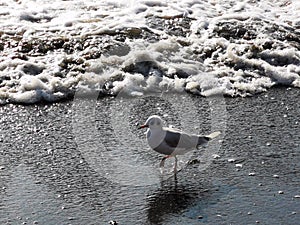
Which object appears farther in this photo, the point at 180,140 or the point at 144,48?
the point at 144,48

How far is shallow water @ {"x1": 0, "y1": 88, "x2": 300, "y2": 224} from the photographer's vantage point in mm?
5770

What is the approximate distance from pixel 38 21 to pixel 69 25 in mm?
780

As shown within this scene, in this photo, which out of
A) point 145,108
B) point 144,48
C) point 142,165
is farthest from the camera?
point 144,48

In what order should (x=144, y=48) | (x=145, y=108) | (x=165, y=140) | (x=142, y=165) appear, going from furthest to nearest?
1. (x=144, y=48)
2. (x=145, y=108)
3. (x=142, y=165)
4. (x=165, y=140)

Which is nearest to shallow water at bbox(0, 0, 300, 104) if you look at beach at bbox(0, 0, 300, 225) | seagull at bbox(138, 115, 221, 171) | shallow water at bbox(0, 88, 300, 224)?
beach at bbox(0, 0, 300, 225)

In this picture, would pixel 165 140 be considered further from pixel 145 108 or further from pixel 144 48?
pixel 144 48

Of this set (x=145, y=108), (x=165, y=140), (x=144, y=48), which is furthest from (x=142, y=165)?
(x=144, y=48)

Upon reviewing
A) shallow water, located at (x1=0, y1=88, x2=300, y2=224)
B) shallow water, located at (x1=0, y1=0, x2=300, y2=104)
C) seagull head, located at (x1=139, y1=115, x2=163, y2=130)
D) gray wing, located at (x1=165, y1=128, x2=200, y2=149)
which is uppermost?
seagull head, located at (x1=139, y1=115, x2=163, y2=130)

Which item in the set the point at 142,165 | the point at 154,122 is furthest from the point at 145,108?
the point at 154,122

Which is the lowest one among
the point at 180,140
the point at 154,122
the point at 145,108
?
the point at 145,108

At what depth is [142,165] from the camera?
22.3ft

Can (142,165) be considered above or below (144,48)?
above

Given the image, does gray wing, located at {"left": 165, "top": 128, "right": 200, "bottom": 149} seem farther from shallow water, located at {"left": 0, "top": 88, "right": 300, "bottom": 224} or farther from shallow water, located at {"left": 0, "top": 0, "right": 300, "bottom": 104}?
shallow water, located at {"left": 0, "top": 0, "right": 300, "bottom": 104}

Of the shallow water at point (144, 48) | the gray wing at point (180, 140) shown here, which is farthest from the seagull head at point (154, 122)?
the shallow water at point (144, 48)
